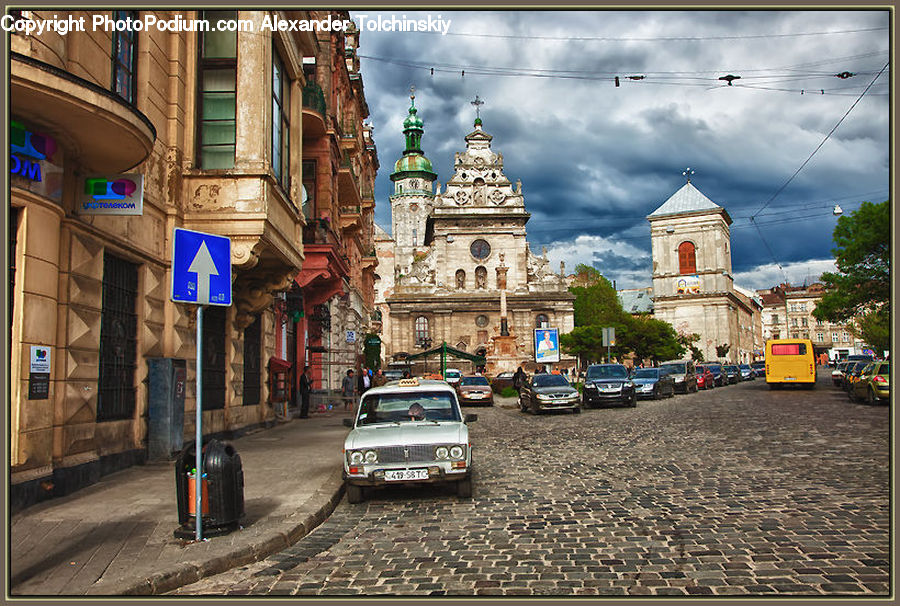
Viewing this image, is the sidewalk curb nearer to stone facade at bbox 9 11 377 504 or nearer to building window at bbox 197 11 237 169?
stone facade at bbox 9 11 377 504

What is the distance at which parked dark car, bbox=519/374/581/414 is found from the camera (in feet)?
77.8

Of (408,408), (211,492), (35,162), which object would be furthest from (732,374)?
(35,162)

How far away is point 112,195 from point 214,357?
18.8 ft

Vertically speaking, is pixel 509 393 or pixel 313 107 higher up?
pixel 313 107

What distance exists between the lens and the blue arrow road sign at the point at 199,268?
21.6 feet

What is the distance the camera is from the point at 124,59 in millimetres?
10820

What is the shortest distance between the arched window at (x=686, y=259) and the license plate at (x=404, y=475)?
95751 millimetres

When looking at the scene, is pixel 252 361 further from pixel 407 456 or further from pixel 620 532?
pixel 620 532

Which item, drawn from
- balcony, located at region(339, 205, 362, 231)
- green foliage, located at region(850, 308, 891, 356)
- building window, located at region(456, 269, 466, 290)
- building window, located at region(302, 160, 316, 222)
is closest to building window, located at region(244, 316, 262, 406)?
building window, located at region(302, 160, 316, 222)

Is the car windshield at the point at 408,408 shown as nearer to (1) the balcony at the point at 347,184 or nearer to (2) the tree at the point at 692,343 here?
(1) the balcony at the point at 347,184

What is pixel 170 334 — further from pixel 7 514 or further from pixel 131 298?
pixel 7 514

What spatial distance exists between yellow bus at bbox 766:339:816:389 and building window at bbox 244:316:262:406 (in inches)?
1096

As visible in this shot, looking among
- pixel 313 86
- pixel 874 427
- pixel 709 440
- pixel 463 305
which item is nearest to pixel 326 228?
pixel 313 86

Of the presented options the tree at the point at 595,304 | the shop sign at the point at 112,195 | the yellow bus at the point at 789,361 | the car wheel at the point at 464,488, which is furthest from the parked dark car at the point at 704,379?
→ the tree at the point at 595,304
